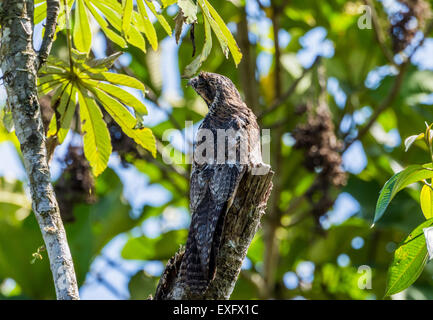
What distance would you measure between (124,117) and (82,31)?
59 cm

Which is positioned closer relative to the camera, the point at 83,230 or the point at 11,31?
the point at 11,31

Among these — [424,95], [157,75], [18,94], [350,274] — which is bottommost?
[350,274]

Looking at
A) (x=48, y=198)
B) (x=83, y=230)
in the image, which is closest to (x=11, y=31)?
(x=48, y=198)

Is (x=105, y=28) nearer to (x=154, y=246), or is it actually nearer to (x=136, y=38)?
(x=136, y=38)

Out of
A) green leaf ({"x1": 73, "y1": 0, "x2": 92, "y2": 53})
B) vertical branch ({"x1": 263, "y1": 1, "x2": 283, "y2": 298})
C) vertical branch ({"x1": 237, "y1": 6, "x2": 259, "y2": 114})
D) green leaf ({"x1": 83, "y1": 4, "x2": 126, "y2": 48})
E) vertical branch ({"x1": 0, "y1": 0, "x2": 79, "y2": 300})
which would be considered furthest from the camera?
vertical branch ({"x1": 237, "y1": 6, "x2": 259, "y2": 114})

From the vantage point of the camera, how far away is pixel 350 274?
7363mm

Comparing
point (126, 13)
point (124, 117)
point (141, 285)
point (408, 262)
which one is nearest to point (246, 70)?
point (141, 285)

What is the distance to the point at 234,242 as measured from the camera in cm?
274

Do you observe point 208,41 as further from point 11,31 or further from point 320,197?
point 320,197

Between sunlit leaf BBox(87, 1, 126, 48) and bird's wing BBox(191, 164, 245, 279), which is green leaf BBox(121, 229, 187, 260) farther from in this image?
bird's wing BBox(191, 164, 245, 279)

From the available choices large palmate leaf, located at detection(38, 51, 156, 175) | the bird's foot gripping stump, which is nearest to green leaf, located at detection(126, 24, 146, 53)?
large palmate leaf, located at detection(38, 51, 156, 175)

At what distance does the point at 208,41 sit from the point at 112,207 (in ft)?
12.2

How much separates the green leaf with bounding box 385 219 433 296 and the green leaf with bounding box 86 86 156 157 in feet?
4.33

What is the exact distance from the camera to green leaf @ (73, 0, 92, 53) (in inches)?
139
